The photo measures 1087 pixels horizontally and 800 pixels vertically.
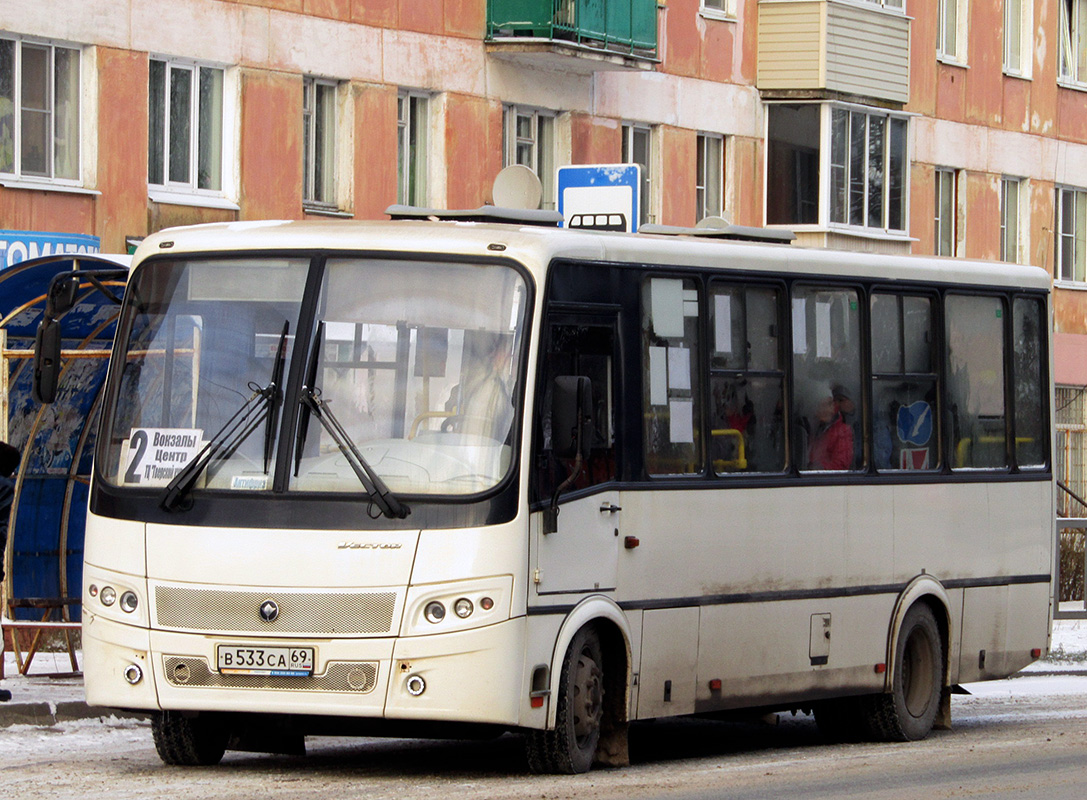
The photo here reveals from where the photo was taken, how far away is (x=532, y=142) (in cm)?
3144

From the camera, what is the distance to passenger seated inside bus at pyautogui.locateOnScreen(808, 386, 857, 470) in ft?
44.6

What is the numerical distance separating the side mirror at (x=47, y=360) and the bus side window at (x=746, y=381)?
3.46 metres

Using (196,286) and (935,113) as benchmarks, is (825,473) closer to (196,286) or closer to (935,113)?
(196,286)

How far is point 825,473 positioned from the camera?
44.7ft

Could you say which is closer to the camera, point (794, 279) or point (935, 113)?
point (794, 279)

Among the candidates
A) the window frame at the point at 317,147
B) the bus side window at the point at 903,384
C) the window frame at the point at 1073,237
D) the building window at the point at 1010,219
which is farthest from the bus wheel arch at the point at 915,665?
the window frame at the point at 1073,237

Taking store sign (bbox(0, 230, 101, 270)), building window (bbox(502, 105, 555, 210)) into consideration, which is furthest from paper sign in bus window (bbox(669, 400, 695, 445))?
building window (bbox(502, 105, 555, 210))

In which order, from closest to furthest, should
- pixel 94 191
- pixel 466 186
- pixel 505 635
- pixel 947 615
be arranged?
pixel 505 635
pixel 947 615
pixel 94 191
pixel 466 186

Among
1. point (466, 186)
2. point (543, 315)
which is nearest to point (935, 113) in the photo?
point (466, 186)

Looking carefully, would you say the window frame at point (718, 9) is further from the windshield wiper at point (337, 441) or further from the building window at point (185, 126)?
the windshield wiper at point (337, 441)

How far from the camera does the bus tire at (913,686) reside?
47.3 ft

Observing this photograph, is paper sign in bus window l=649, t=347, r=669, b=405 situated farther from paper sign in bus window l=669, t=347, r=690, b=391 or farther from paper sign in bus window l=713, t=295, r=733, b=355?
paper sign in bus window l=713, t=295, r=733, b=355

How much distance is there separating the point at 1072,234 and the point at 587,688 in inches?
1261

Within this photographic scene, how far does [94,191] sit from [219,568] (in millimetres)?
14704
